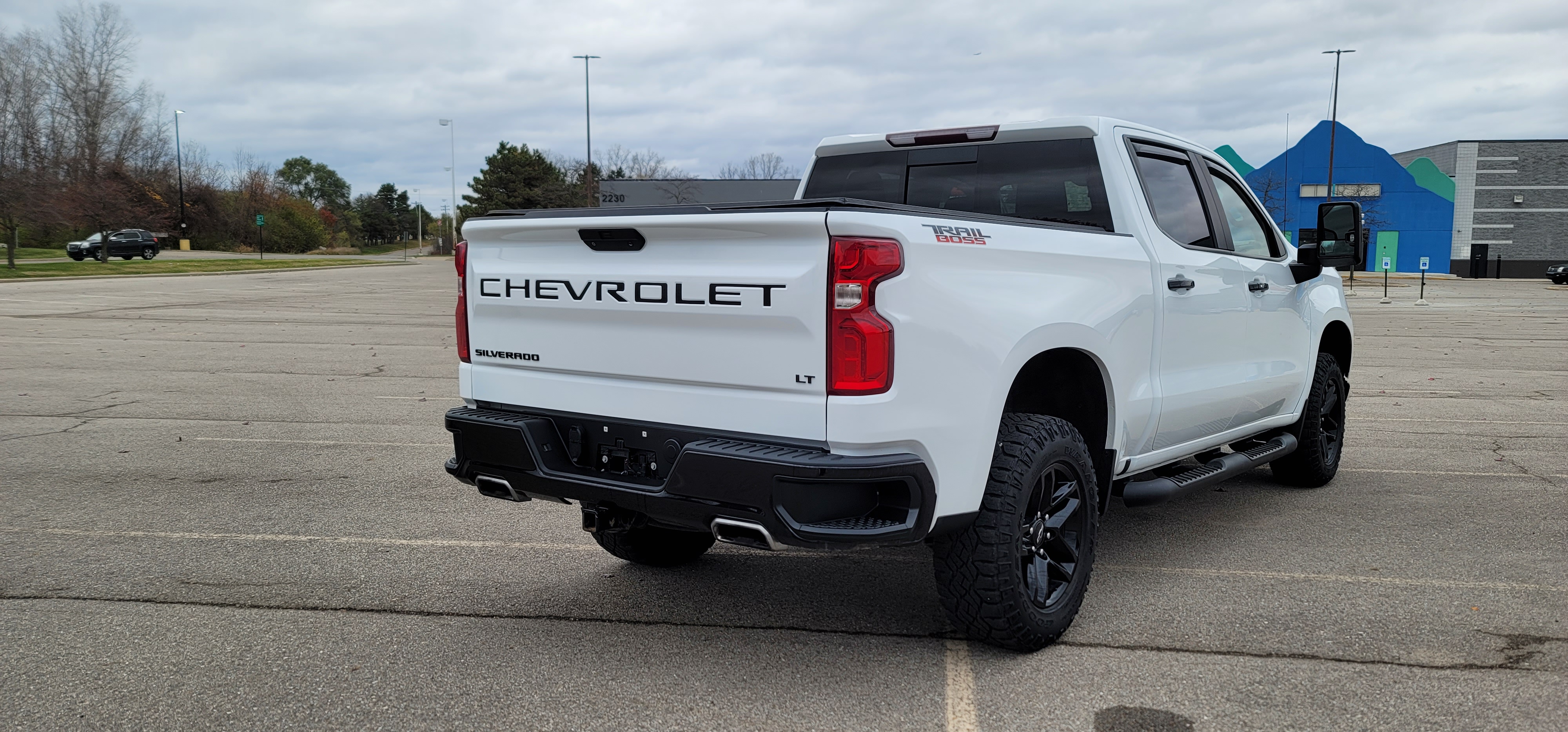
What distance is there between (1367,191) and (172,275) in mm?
55744

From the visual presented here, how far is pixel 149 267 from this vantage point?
4534cm

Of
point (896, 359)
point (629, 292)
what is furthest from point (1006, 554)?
point (629, 292)

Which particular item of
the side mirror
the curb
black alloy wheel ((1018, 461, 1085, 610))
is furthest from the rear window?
the curb

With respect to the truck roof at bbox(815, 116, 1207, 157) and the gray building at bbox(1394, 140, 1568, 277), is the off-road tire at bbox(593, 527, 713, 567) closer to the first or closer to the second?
the truck roof at bbox(815, 116, 1207, 157)

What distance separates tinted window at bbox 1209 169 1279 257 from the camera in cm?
559

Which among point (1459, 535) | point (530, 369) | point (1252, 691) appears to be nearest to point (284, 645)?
point (530, 369)

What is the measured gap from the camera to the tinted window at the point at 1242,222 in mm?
5590

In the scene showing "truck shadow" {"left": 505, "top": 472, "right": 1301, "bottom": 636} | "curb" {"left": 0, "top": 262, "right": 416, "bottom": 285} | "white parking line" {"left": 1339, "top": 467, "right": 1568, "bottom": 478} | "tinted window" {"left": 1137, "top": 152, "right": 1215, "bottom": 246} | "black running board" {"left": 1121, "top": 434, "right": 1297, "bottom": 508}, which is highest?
"tinted window" {"left": 1137, "top": 152, "right": 1215, "bottom": 246}

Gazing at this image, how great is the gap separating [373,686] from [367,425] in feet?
18.5

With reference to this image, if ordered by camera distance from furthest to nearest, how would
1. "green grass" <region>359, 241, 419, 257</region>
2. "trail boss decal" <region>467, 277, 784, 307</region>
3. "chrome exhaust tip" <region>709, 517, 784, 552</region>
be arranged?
1. "green grass" <region>359, 241, 419, 257</region>
2. "trail boss decal" <region>467, 277, 784, 307</region>
3. "chrome exhaust tip" <region>709, 517, 784, 552</region>

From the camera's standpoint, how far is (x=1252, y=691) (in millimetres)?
3619

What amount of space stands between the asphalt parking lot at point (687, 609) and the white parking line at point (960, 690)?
0.01 meters

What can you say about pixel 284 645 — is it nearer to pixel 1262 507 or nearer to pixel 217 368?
pixel 1262 507

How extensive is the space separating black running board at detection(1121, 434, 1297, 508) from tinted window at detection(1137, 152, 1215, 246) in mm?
1053
